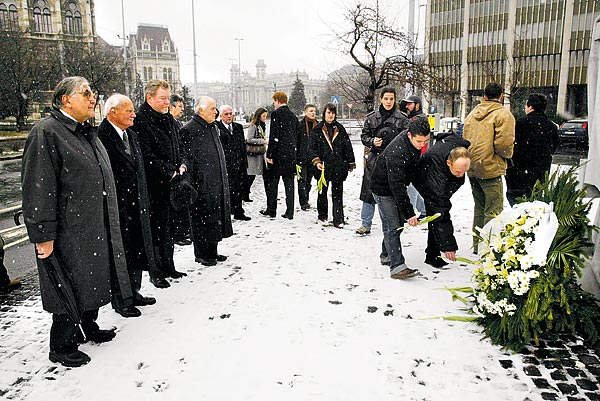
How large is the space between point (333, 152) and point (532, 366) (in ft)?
15.8

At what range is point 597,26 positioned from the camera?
4.98 meters

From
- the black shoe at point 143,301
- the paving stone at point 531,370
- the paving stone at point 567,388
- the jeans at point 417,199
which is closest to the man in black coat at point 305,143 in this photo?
the jeans at point 417,199

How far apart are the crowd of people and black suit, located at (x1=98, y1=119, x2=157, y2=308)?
1 cm

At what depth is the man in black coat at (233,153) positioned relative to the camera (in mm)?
8117

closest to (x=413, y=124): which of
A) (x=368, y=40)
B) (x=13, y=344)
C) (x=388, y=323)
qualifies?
(x=388, y=323)

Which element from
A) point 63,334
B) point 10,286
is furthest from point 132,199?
point 10,286

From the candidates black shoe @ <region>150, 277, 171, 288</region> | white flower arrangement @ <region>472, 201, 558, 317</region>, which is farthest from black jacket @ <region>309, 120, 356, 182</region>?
white flower arrangement @ <region>472, 201, 558, 317</region>

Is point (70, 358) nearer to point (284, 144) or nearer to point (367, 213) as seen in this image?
point (367, 213)

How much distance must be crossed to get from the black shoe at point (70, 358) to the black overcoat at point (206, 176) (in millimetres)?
2472

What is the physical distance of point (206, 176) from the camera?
5.79 metres

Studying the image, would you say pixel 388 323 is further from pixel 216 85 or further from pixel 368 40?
pixel 216 85

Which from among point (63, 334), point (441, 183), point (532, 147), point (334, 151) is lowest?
point (63, 334)

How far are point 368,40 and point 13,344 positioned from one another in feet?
30.9

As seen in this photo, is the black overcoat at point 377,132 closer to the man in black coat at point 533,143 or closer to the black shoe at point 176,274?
the man in black coat at point 533,143
